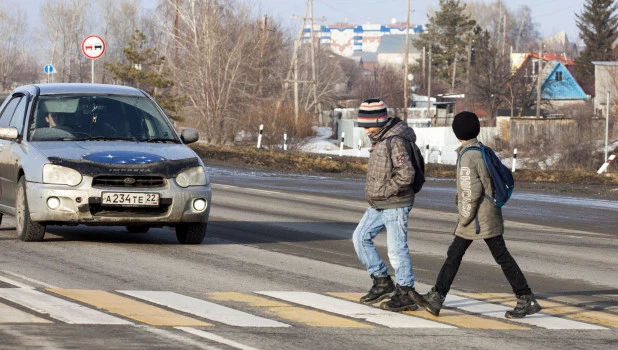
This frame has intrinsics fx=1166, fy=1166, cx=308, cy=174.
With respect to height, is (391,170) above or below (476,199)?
above

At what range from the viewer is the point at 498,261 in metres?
8.55

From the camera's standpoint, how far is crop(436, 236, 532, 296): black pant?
848cm

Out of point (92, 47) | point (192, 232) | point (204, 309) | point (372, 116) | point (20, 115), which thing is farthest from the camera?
point (92, 47)

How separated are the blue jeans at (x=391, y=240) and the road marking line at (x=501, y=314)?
0.66 m

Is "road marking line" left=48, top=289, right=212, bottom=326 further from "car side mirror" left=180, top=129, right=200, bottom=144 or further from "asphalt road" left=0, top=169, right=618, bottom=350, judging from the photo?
"car side mirror" left=180, top=129, right=200, bottom=144

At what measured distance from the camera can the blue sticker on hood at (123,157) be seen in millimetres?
11781

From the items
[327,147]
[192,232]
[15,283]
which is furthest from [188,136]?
[327,147]

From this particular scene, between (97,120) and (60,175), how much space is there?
1.34 m

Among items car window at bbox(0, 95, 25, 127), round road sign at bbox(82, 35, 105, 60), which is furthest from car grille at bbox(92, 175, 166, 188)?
round road sign at bbox(82, 35, 105, 60)

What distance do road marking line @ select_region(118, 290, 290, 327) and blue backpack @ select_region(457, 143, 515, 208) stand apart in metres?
1.81

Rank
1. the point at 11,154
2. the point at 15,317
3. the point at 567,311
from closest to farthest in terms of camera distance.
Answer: the point at 15,317 < the point at 567,311 < the point at 11,154

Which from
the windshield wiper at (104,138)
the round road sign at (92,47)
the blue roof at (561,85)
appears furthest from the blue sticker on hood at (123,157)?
the blue roof at (561,85)

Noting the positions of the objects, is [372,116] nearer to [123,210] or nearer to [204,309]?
[204,309]

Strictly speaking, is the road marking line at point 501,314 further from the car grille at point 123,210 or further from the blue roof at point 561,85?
the blue roof at point 561,85
